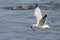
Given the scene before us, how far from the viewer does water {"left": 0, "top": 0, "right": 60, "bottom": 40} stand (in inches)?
905

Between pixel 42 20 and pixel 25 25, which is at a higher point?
pixel 25 25

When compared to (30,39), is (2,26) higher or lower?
higher

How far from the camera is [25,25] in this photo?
86.2ft

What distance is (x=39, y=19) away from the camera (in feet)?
73.6

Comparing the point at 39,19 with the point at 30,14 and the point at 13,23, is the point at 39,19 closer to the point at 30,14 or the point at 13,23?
the point at 13,23

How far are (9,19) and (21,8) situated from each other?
601 cm

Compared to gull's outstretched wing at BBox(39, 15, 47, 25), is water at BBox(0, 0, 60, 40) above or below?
above

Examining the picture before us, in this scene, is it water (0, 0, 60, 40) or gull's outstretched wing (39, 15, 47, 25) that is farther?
water (0, 0, 60, 40)

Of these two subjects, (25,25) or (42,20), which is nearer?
(42,20)

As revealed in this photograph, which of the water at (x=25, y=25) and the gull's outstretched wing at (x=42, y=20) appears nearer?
the gull's outstretched wing at (x=42, y=20)

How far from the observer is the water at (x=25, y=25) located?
23.0m

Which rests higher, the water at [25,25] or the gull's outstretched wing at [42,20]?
the water at [25,25]

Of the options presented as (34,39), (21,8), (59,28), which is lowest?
(34,39)

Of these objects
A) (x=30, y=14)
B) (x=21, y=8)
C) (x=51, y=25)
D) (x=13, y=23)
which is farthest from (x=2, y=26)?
(x=21, y=8)
